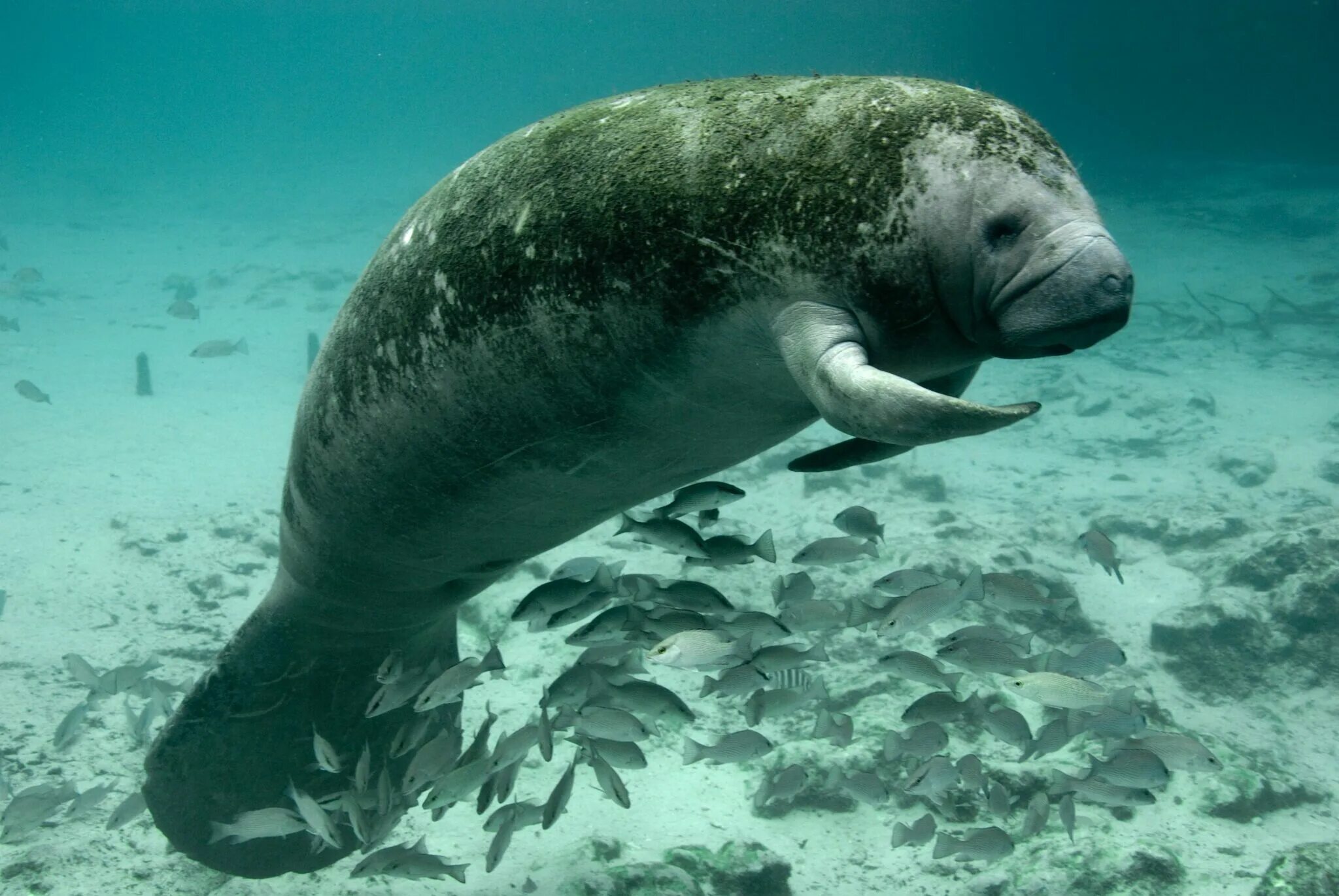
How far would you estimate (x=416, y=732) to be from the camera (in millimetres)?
4539

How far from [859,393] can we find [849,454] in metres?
0.70

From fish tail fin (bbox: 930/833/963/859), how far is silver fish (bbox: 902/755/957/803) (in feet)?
1.41

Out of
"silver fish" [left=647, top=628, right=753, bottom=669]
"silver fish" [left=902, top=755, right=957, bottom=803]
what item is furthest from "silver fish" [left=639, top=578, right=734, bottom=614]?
"silver fish" [left=902, top=755, right=957, bottom=803]

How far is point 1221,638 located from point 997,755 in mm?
3883

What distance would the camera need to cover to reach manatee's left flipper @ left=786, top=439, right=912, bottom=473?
2.21 meters

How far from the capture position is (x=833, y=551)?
202 inches

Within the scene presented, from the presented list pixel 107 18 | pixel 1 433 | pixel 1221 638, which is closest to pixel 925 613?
pixel 1221 638

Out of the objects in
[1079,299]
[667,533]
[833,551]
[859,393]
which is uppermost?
[1079,299]

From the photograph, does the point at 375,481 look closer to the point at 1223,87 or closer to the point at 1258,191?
the point at 1258,191

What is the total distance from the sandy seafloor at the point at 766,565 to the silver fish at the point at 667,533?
2.19m

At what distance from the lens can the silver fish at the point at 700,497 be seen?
4.22 meters

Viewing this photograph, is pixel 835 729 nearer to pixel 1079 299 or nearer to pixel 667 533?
pixel 667 533

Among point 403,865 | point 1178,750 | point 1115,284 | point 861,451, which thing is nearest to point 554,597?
point 403,865

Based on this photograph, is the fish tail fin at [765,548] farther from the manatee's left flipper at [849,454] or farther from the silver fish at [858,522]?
the manatee's left flipper at [849,454]
